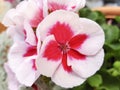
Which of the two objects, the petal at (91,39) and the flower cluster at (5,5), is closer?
the petal at (91,39)

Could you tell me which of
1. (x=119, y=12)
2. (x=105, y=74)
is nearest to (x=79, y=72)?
(x=105, y=74)

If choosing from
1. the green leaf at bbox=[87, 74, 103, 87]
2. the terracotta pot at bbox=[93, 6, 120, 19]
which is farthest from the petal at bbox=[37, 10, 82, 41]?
the terracotta pot at bbox=[93, 6, 120, 19]

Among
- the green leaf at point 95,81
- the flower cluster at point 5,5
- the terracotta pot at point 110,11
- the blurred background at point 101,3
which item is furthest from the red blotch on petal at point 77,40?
the blurred background at point 101,3

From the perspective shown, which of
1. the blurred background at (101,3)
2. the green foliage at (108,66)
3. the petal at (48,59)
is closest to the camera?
the petal at (48,59)

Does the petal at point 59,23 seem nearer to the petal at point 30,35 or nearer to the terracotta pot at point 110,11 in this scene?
the petal at point 30,35

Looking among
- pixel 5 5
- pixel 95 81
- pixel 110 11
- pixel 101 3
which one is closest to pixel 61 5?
pixel 95 81

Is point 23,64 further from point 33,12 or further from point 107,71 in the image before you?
point 107,71

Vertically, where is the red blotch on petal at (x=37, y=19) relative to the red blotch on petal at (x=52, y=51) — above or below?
above
